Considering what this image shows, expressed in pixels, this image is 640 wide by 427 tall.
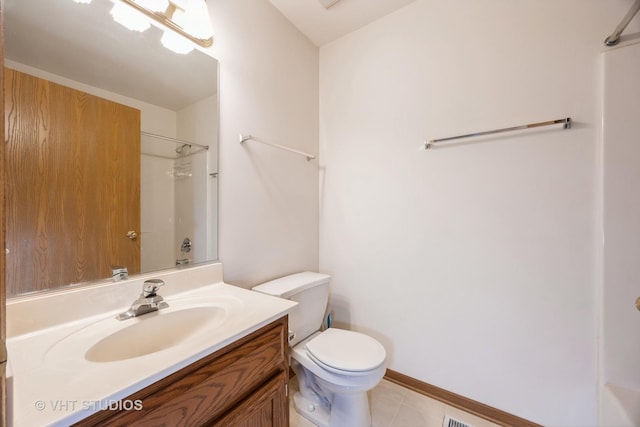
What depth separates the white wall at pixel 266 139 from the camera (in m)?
1.29

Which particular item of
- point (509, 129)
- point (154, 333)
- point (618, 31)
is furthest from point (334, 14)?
point (154, 333)

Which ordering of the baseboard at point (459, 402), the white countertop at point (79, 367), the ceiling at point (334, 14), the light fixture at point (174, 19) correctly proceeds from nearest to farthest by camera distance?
the white countertop at point (79, 367) < the light fixture at point (174, 19) < the baseboard at point (459, 402) < the ceiling at point (334, 14)

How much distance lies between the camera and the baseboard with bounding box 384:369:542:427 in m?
1.26

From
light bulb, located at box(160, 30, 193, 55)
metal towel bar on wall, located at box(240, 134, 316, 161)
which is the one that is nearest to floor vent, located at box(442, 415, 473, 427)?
metal towel bar on wall, located at box(240, 134, 316, 161)

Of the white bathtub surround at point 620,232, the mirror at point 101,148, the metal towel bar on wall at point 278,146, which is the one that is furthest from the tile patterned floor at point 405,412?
the metal towel bar on wall at point 278,146

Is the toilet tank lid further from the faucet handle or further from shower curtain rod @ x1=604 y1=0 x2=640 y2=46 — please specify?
shower curtain rod @ x1=604 y1=0 x2=640 y2=46

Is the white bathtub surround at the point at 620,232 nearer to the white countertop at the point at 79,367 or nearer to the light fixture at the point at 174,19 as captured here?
the white countertop at the point at 79,367

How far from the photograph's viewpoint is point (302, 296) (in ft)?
4.57

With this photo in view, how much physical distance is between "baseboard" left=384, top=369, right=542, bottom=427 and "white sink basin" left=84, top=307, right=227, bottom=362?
131cm

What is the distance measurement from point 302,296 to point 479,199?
1129 millimetres

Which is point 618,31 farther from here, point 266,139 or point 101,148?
point 101,148

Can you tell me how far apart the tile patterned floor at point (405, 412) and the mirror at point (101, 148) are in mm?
1255

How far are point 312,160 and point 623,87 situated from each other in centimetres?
159

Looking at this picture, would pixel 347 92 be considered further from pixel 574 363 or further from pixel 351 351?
pixel 574 363
